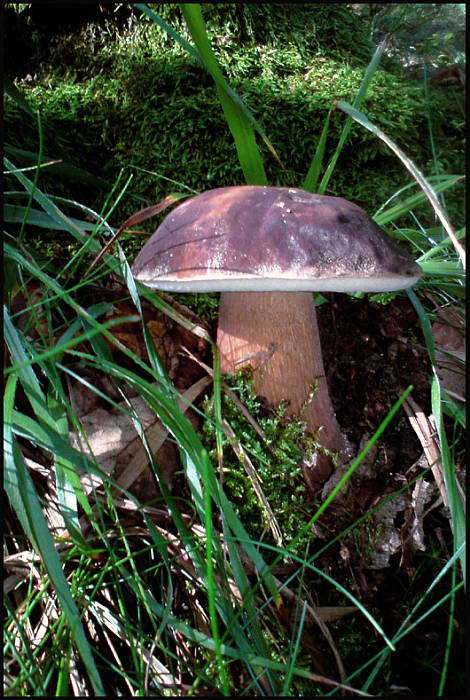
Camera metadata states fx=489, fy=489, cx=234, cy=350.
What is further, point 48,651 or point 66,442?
point 66,442

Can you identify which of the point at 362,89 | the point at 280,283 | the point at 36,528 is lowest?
the point at 36,528

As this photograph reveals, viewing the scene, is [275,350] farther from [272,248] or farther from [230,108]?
[230,108]

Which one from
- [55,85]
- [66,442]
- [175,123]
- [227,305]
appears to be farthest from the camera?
[55,85]

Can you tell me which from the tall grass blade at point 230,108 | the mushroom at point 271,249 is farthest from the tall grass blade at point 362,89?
the mushroom at point 271,249

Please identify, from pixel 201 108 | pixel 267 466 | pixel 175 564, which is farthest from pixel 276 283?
pixel 201 108

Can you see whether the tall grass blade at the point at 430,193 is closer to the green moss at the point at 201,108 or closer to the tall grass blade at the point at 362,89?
the tall grass blade at the point at 362,89

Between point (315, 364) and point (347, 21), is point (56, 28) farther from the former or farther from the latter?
point (315, 364)

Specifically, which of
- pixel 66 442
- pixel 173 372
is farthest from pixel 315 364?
pixel 66 442

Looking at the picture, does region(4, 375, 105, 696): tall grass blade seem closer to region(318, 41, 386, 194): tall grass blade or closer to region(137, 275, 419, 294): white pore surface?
region(137, 275, 419, 294): white pore surface
